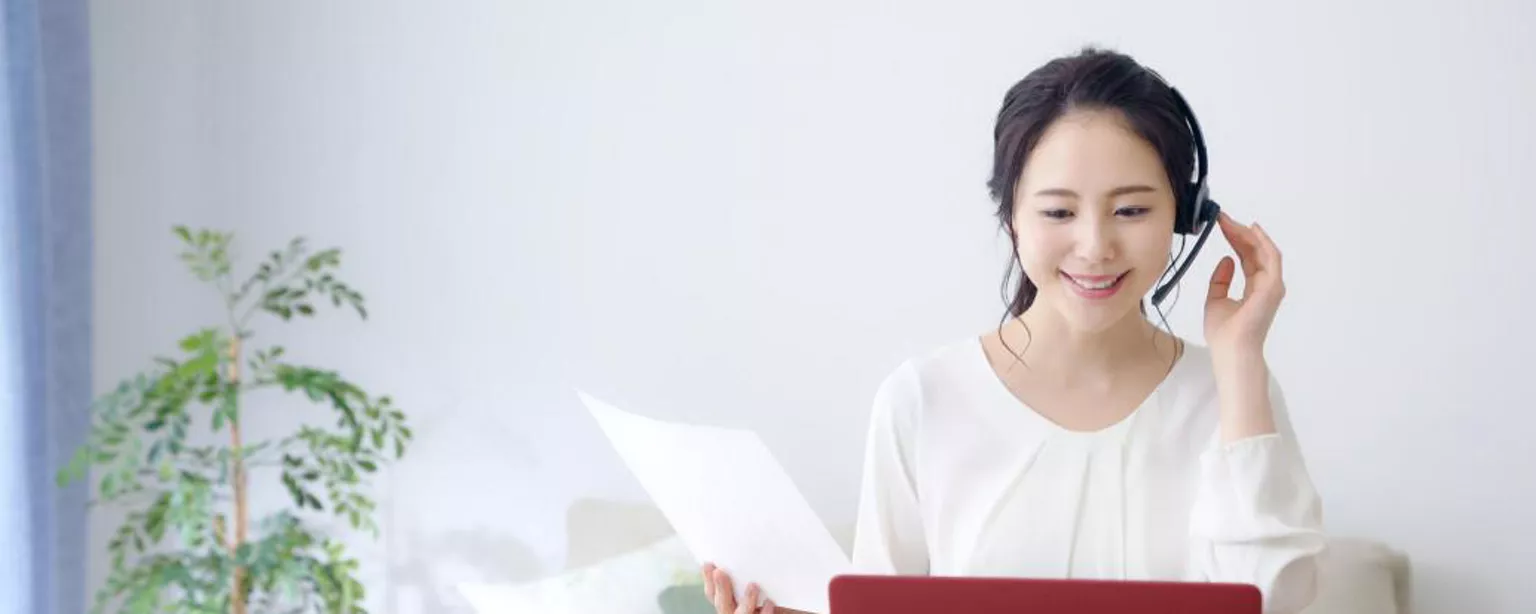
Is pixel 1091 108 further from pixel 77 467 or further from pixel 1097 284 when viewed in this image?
pixel 77 467

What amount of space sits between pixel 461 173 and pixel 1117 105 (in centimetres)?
149

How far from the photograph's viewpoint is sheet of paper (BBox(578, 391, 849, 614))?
51.7 inches

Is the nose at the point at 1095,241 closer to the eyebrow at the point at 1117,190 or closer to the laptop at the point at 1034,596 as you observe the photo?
the eyebrow at the point at 1117,190

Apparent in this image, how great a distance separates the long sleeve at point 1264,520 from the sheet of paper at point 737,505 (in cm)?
32

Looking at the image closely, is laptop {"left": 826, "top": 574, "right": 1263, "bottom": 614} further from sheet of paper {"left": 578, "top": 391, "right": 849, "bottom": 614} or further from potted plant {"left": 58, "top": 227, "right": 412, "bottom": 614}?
potted plant {"left": 58, "top": 227, "right": 412, "bottom": 614}

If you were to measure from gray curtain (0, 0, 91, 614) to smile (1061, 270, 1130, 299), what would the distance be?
1618 mm

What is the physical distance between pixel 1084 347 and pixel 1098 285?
4.6 inches

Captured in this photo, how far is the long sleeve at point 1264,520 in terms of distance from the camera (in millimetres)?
1275

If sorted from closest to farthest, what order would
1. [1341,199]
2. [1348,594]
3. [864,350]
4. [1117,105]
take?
1. [1117,105]
2. [1348,594]
3. [1341,199]
4. [864,350]

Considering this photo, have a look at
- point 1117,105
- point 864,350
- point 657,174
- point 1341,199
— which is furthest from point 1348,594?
point 657,174

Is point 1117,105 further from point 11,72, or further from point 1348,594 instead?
point 11,72

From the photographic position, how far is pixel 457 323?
260 cm

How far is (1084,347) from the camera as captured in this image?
1.43 m

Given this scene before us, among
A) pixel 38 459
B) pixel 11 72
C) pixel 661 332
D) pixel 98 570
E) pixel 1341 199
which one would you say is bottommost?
pixel 98 570
